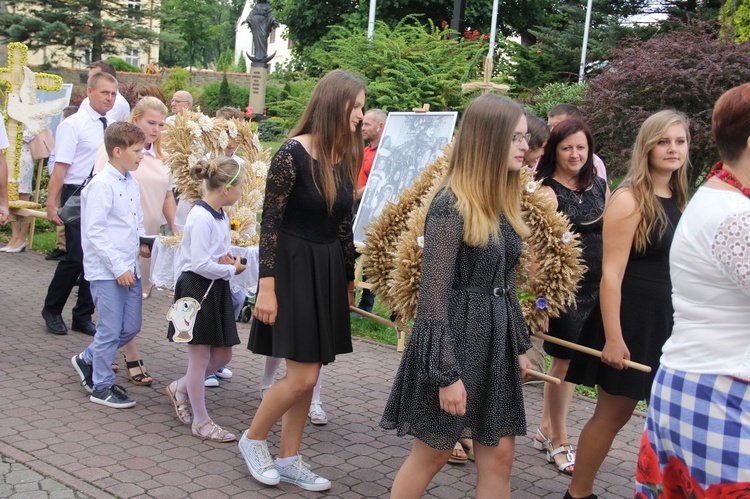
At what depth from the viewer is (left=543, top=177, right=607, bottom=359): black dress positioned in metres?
4.67

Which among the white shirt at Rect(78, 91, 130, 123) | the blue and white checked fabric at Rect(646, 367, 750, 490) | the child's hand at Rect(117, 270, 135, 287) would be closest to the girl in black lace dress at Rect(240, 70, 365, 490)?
A: the child's hand at Rect(117, 270, 135, 287)

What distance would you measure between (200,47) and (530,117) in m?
57.7

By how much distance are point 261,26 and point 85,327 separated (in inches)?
945

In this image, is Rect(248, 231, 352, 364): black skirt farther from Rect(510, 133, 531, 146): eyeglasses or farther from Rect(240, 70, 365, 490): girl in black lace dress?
Rect(510, 133, 531, 146): eyeglasses

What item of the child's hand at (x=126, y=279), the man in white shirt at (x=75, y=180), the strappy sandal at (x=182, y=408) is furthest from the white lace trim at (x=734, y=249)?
the man in white shirt at (x=75, y=180)

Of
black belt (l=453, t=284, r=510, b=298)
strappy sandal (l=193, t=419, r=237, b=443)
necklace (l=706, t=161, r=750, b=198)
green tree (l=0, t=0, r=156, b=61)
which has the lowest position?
strappy sandal (l=193, t=419, r=237, b=443)

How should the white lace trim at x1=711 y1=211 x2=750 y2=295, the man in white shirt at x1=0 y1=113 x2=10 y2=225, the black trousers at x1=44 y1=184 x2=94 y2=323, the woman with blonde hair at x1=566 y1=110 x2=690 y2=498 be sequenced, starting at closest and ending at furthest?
1. the white lace trim at x1=711 y1=211 x2=750 y2=295
2. the woman with blonde hair at x1=566 y1=110 x2=690 y2=498
3. the man in white shirt at x1=0 y1=113 x2=10 y2=225
4. the black trousers at x1=44 y1=184 x2=94 y2=323

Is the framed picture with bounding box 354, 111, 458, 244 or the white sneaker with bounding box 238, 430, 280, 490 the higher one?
the framed picture with bounding box 354, 111, 458, 244

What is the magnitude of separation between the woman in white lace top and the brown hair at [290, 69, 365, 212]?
1.83m

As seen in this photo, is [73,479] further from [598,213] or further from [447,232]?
[598,213]

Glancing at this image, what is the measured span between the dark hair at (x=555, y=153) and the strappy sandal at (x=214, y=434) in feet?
8.19

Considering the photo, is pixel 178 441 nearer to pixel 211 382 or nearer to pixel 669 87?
pixel 211 382

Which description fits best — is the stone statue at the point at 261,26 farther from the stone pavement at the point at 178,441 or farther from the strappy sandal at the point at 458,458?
the strappy sandal at the point at 458,458

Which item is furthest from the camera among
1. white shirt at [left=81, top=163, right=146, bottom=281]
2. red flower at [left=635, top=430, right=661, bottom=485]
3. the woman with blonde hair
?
white shirt at [left=81, top=163, right=146, bottom=281]
